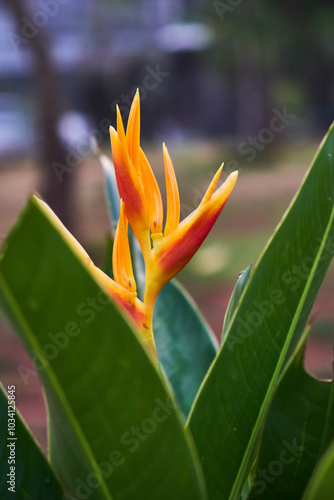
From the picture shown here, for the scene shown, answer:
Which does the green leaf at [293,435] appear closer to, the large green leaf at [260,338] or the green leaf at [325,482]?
the large green leaf at [260,338]

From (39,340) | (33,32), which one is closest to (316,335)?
(33,32)

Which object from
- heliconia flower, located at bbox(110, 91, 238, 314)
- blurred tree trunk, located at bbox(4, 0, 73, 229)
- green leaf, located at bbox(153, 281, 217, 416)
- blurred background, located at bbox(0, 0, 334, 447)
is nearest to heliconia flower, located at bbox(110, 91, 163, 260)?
heliconia flower, located at bbox(110, 91, 238, 314)

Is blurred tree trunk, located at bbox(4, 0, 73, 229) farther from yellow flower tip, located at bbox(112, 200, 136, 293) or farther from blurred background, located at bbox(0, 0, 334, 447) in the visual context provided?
yellow flower tip, located at bbox(112, 200, 136, 293)

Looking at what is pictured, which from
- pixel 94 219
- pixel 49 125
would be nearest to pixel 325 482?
pixel 49 125

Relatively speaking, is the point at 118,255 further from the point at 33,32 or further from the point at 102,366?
the point at 33,32

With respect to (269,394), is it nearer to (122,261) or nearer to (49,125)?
(122,261)
